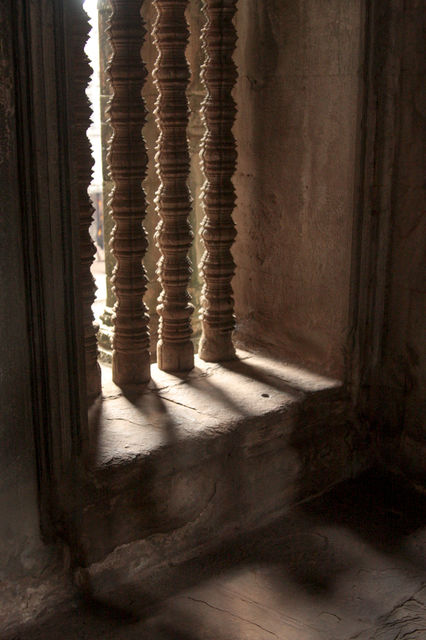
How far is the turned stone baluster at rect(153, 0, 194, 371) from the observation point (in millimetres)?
3033

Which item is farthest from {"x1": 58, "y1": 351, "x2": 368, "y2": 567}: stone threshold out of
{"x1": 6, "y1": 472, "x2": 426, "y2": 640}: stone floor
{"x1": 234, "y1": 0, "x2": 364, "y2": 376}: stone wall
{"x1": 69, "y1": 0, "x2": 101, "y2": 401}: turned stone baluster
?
{"x1": 69, "y1": 0, "x2": 101, "y2": 401}: turned stone baluster

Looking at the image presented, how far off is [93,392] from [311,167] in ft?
4.36

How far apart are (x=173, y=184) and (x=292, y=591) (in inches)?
64.1

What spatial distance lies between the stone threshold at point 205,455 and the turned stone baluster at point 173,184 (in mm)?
178

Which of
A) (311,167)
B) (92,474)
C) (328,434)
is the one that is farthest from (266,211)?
(92,474)

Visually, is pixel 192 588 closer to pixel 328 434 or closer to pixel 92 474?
pixel 92 474

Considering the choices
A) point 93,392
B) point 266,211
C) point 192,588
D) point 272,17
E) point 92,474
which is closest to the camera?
point 92,474

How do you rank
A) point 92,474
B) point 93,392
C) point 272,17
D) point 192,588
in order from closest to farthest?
1. point 92,474
2. point 192,588
3. point 93,392
4. point 272,17

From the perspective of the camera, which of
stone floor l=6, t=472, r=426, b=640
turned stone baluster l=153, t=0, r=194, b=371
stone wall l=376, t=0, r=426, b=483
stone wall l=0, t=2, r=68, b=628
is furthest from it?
stone wall l=376, t=0, r=426, b=483

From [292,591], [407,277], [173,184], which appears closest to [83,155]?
[173,184]

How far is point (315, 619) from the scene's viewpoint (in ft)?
8.50

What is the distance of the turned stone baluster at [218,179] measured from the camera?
3197 millimetres

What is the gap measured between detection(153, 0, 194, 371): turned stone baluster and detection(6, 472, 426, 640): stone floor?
0.87 meters

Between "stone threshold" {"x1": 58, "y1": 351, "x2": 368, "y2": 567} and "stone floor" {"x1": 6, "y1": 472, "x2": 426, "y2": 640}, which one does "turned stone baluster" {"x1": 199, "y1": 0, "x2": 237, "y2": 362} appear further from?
"stone floor" {"x1": 6, "y1": 472, "x2": 426, "y2": 640}
